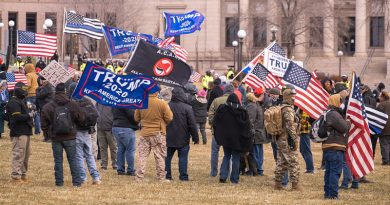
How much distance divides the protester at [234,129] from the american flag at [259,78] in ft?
A: 15.6

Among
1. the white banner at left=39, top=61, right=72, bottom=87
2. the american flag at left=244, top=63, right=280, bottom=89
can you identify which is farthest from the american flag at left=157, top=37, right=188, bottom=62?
the white banner at left=39, top=61, right=72, bottom=87

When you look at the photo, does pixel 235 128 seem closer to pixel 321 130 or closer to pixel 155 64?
pixel 155 64

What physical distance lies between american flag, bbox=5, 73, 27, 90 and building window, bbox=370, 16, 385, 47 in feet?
165

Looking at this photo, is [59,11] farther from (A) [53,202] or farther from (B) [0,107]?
(A) [53,202]

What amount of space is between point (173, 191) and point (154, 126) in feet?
4.75

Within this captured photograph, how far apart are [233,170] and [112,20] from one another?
48.5 m

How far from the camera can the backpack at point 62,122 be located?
66.3 ft

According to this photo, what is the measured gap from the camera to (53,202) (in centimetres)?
1859

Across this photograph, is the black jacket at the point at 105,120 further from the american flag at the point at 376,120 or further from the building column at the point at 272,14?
the building column at the point at 272,14

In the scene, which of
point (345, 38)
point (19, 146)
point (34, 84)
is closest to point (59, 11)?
point (345, 38)

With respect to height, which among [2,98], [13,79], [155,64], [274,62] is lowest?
[2,98]

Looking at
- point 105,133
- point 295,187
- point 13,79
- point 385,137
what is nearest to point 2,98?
point 13,79

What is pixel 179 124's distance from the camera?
22547 millimetres

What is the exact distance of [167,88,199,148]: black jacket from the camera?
2247cm
